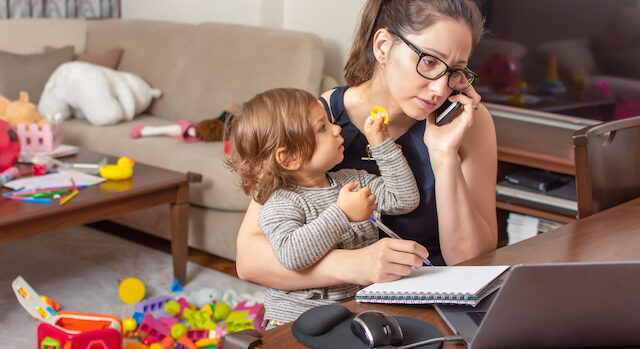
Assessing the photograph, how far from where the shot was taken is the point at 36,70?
11.8ft

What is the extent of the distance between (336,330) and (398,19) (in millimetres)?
686

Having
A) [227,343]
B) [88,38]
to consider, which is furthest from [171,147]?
[227,343]

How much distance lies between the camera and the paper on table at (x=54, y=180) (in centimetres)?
229

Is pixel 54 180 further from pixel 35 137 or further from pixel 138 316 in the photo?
pixel 138 316

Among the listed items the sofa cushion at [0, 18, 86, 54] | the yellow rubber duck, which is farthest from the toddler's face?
the sofa cushion at [0, 18, 86, 54]

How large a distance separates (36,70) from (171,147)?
3.72 ft

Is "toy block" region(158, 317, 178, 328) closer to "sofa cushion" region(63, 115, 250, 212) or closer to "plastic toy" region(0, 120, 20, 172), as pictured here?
"sofa cushion" region(63, 115, 250, 212)

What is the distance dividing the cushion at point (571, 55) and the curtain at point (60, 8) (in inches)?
118

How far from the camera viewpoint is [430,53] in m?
1.21

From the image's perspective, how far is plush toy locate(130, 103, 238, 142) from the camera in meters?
3.12

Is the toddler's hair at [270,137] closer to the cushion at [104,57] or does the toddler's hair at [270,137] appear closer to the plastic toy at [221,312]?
the plastic toy at [221,312]

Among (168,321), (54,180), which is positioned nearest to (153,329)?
(168,321)

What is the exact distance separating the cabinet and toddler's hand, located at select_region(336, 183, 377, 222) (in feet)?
5.29

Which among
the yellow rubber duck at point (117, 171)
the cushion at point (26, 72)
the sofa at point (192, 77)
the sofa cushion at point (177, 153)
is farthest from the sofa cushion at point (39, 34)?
the yellow rubber duck at point (117, 171)
